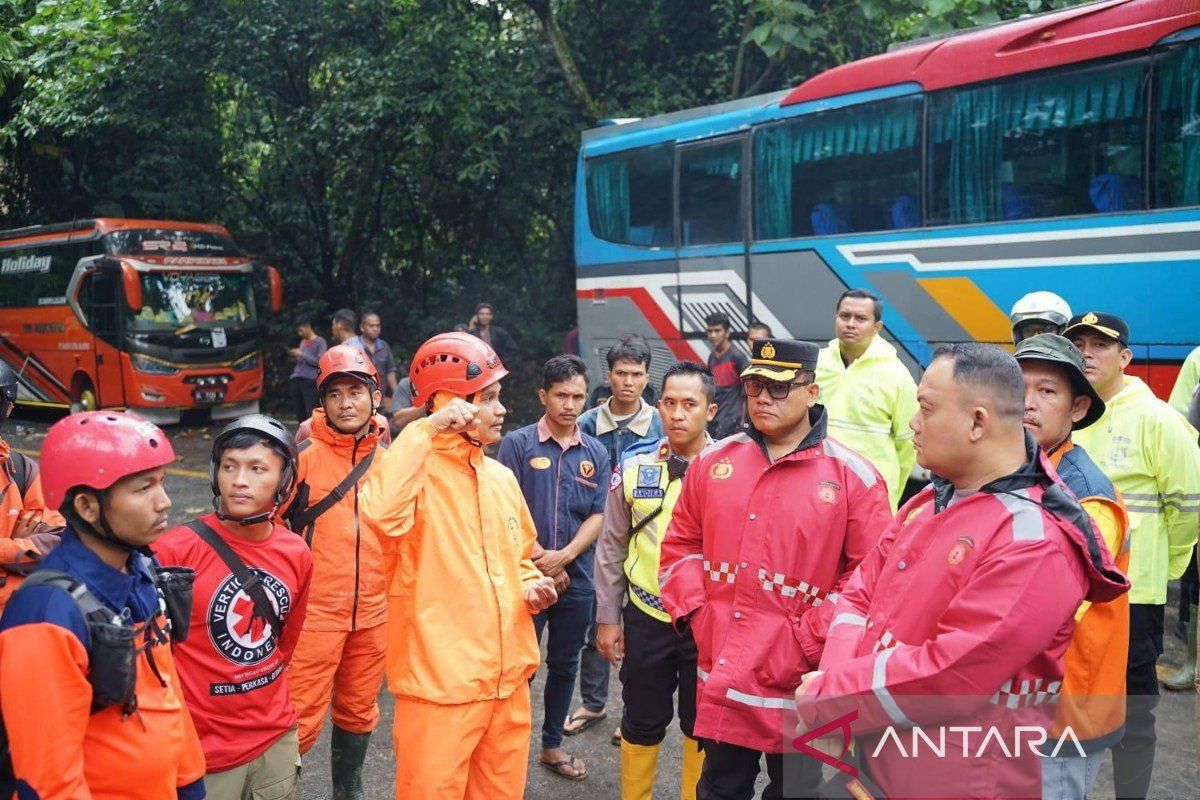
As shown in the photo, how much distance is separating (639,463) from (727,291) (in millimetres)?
5715

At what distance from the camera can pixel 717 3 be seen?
14.4m

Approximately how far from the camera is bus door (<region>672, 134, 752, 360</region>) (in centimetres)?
946

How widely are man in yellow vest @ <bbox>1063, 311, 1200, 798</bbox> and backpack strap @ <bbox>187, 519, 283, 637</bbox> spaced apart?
324 centimetres

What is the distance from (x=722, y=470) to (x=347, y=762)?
2.05 metres

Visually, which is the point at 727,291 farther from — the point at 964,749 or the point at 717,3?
the point at 964,749

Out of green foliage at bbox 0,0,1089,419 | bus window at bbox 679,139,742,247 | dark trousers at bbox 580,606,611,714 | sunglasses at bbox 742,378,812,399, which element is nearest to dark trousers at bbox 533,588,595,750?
dark trousers at bbox 580,606,611,714

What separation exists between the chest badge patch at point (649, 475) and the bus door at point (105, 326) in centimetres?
1348

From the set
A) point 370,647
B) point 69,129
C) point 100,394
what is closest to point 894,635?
point 370,647

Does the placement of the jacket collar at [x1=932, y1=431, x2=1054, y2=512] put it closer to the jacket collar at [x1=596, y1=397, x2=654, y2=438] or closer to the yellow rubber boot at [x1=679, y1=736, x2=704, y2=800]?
the yellow rubber boot at [x1=679, y1=736, x2=704, y2=800]

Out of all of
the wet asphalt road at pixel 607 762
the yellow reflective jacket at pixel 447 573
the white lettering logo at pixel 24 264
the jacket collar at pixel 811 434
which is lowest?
the wet asphalt road at pixel 607 762

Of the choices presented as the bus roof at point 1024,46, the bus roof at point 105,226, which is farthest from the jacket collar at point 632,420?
the bus roof at point 105,226

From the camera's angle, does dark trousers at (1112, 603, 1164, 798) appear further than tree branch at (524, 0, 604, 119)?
No

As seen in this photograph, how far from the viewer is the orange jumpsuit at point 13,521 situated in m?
3.81

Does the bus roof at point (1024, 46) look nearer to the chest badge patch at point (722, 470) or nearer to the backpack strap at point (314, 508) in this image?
the chest badge patch at point (722, 470)
